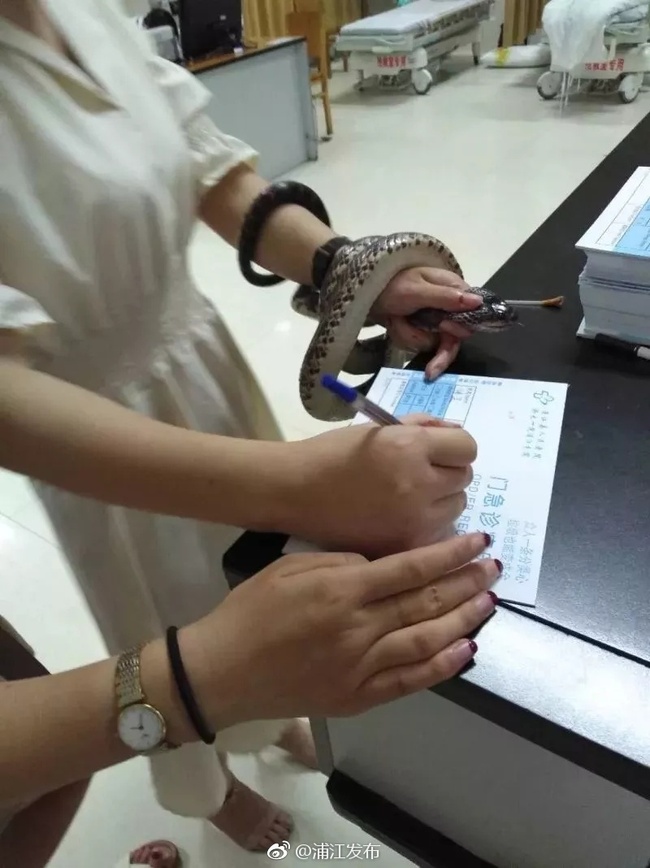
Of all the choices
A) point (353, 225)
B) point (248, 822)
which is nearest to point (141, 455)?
point (248, 822)

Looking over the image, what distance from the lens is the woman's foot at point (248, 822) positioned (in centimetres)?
110

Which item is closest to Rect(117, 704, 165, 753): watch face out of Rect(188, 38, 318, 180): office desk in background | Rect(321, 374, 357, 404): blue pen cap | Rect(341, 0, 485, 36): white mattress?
Rect(321, 374, 357, 404): blue pen cap

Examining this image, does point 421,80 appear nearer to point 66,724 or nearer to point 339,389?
point 339,389

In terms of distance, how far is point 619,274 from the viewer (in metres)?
0.68

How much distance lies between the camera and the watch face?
1.48 ft

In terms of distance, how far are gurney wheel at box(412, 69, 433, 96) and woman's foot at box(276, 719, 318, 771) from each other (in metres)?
4.53

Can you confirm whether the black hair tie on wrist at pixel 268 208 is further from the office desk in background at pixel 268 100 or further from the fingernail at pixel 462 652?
the office desk in background at pixel 268 100

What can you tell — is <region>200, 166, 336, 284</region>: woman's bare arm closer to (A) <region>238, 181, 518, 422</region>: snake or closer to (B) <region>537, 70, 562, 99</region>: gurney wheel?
(A) <region>238, 181, 518, 422</region>: snake

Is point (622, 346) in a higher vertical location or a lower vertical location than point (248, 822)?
higher

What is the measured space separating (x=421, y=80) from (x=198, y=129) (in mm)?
4477

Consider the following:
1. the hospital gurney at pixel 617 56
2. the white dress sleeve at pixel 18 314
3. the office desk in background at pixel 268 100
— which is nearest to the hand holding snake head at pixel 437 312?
the white dress sleeve at pixel 18 314

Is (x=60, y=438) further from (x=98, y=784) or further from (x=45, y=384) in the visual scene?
(x=98, y=784)

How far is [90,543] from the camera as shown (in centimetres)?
75

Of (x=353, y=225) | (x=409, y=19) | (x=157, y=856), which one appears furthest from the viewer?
(x=409, y=19)
